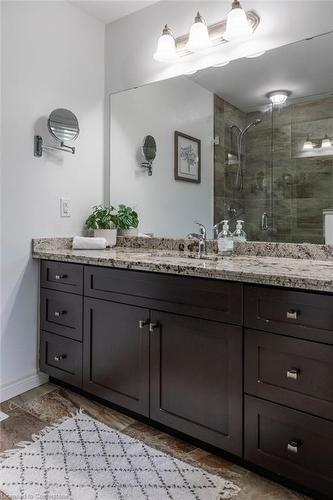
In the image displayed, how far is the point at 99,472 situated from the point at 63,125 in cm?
186

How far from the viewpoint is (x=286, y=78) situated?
1812 millimetres

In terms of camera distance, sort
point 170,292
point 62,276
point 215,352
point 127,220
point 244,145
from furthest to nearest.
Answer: point 127,220
point 62,276
point 244,145
point 170,292
point 215,352

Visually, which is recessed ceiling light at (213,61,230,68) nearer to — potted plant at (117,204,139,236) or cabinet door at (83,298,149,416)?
potted plant at (117,204,139,236)

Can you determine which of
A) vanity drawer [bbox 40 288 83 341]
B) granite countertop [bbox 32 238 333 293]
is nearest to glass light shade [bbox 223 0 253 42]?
granite countertop [bbox 32 238 333 293]

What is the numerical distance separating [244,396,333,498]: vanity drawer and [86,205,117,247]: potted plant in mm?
1409

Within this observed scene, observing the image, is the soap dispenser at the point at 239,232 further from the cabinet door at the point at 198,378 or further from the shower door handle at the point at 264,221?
the cabinet door at the point at 198,378

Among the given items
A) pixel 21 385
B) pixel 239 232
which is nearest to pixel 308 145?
pixel 239 232

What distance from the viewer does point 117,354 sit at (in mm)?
1788

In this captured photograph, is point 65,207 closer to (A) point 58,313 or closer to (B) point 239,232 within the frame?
(A) point 58,313

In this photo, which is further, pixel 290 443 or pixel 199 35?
pixel 199 35

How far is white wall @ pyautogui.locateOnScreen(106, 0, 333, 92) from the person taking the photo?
5.85 feet

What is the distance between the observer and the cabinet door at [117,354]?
1686 mm

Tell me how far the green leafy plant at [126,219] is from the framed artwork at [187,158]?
42cm

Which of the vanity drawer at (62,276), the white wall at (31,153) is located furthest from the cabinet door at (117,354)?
the white wall at (31,153)
